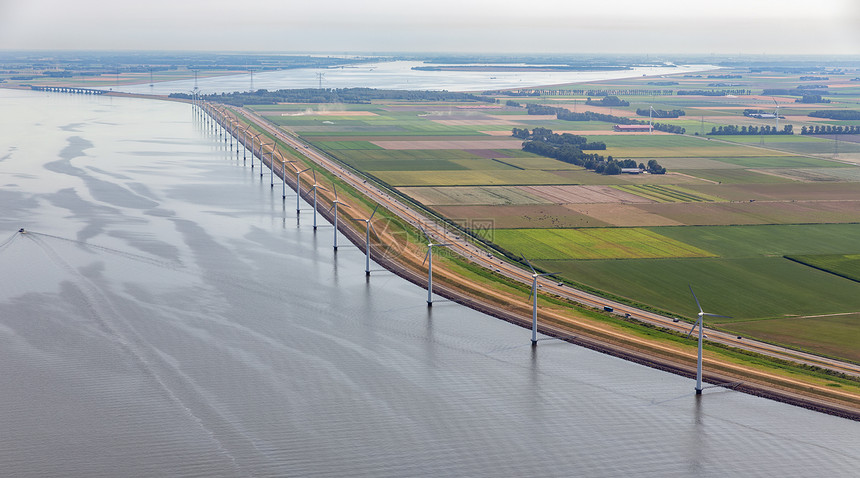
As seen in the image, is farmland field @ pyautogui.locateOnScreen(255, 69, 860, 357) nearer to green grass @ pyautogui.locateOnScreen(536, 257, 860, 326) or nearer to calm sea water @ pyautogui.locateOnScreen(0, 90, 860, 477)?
green grass @ pyautogui.locateOnScreen(536, 257, 860, 326)

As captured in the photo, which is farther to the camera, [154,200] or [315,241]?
[154,200]

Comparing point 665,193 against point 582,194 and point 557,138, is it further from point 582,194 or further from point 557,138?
point 557,138

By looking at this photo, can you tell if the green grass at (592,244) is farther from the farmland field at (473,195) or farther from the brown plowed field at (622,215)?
the farmland field at (473,195)

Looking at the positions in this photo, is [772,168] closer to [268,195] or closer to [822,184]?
[822,184]

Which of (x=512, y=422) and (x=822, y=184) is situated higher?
(x=822, y=184)

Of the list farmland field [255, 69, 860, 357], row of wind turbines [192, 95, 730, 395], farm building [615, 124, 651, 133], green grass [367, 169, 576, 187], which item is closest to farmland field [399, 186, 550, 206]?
farmland field [255, 69, 860, 357]

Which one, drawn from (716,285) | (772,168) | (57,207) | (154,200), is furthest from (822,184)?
(57,207)

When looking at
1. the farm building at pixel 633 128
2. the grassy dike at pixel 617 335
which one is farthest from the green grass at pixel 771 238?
the farm building at pixel 633 128
